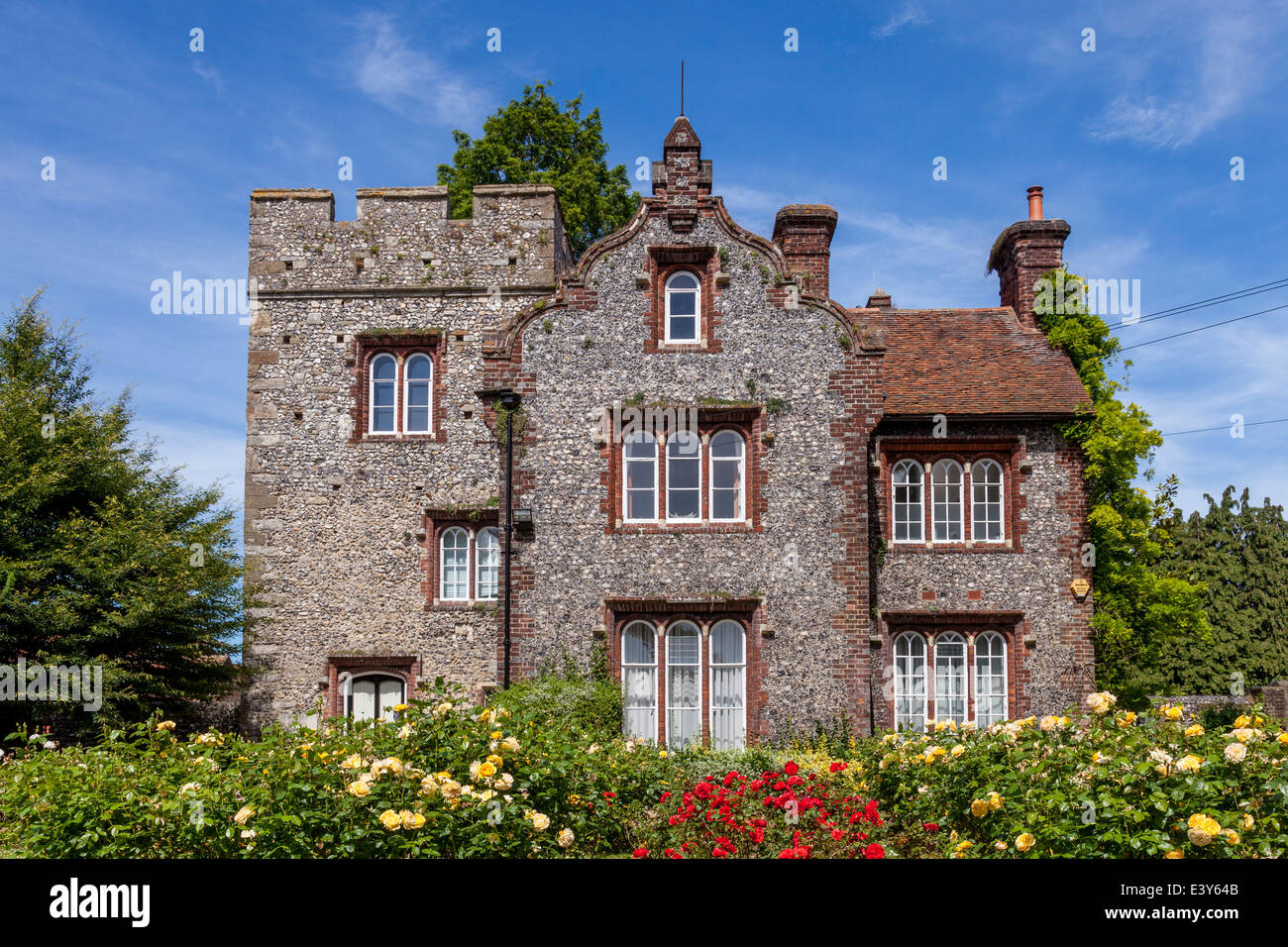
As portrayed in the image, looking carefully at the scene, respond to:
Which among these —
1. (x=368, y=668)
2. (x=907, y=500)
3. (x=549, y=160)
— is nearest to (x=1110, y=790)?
(x=907, y=500)

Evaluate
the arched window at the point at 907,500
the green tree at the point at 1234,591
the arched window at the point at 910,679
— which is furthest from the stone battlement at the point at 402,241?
the green tree at the point at 1234,591

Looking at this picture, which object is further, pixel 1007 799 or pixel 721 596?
pixel 721 596

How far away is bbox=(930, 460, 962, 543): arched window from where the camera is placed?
17734 millimetres

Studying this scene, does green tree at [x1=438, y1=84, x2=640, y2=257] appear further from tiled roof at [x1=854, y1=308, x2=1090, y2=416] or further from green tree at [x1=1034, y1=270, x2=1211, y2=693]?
green tree at [x1=1034, y1=270, x2=1211, y2=693]

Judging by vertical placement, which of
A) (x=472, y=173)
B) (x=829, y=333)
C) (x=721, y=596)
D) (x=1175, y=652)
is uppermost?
(x=472, y=173)

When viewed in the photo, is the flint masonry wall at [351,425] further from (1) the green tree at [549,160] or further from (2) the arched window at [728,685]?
(1) the green tree at [549,160]

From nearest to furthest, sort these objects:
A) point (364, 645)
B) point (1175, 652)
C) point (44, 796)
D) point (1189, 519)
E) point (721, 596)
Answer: point (44, 796), point (721, 596), point (364, 645), point (1175, 652), point (1189, 519)

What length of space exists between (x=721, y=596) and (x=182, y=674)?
9.45m

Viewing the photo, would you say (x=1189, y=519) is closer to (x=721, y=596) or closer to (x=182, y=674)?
(x=721, y=596)

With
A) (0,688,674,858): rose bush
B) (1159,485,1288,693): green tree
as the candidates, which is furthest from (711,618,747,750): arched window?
(1159,485,1288,693): green tree

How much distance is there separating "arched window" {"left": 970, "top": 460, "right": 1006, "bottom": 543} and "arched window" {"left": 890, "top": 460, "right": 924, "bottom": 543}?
96 centimetres
